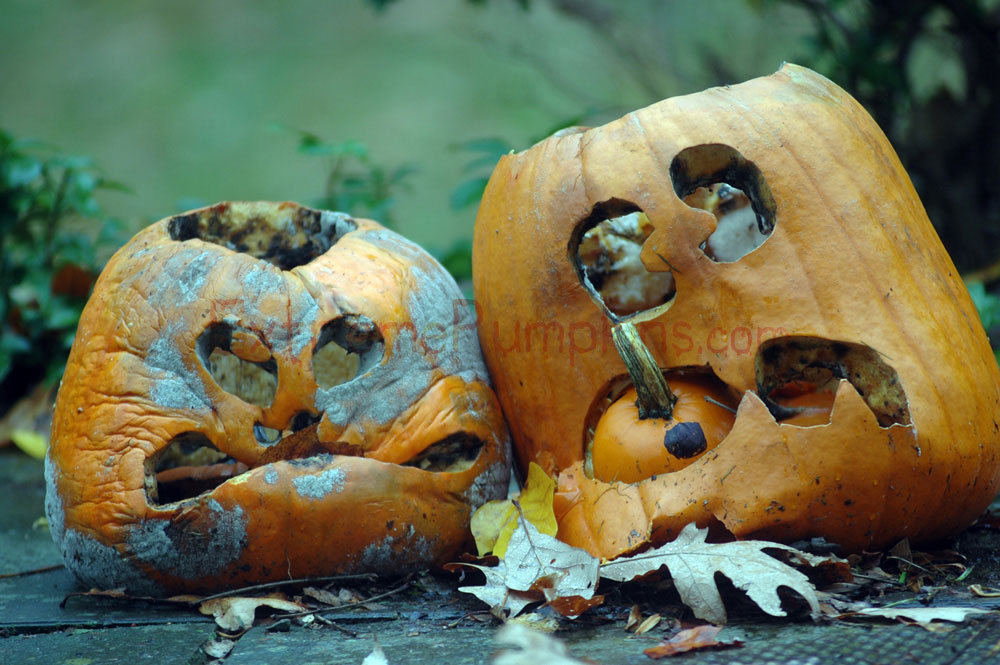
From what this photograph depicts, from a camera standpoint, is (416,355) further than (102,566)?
Yes

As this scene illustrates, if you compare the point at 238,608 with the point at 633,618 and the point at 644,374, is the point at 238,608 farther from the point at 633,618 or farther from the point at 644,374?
the point at 644,374

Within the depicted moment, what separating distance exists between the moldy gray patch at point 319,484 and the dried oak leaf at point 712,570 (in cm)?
62

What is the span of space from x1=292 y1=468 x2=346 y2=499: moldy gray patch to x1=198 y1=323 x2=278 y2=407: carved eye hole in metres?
0.30

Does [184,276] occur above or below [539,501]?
above

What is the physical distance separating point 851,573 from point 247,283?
145 centimetres

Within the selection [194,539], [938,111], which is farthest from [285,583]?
[938,111]

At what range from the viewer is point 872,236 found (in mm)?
2033

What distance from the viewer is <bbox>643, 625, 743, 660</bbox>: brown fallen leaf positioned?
60.7 inches

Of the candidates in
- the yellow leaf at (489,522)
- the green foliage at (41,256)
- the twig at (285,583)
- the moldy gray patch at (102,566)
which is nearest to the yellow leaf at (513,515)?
the yellow leaf at (489,522)

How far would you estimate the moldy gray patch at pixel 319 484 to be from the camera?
2039 mm

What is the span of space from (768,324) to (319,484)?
105cm

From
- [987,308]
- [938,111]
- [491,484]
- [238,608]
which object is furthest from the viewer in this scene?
[938,111]

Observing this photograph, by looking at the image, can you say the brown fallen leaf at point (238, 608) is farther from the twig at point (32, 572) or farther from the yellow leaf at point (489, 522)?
the twig at point (32, 572)

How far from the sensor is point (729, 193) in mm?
2389
